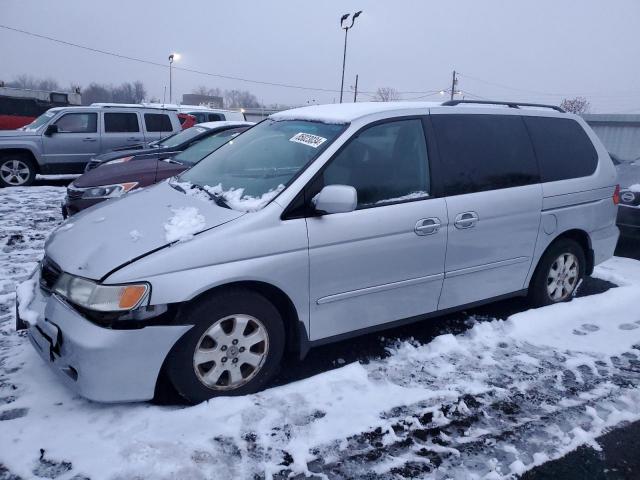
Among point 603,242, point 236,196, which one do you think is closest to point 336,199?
point 236,196

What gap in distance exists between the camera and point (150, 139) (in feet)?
39.4

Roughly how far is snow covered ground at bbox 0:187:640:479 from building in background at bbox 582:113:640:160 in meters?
23.6

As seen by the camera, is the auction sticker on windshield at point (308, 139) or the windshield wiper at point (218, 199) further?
the auction sticker on windshield at point (308, 139)

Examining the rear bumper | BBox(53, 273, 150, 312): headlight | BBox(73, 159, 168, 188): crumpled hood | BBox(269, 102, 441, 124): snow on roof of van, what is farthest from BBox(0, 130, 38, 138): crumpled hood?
the rear bumper

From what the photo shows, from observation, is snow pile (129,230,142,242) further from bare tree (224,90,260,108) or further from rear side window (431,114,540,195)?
bare tree (224,90,260,108)

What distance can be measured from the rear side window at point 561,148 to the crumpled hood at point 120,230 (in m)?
2.80

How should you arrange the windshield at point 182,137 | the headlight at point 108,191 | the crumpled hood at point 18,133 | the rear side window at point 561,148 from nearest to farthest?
1. the rear side window at point 561,148
2. the headlight at point 108,191
3. the windshield at point 182,137
4. the crumpled hood at point 18,133

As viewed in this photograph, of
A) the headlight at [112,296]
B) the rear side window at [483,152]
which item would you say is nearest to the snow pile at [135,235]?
the headlight at [112,296]

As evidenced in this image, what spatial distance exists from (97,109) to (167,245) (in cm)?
1000

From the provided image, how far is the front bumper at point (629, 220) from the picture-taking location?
6770 mm

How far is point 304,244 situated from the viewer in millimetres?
3105

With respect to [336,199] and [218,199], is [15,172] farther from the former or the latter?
[336,199]

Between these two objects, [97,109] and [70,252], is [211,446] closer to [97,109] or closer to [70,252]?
[70,252]

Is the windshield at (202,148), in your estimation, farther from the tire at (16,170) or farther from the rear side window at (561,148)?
the tire at (16,170)
